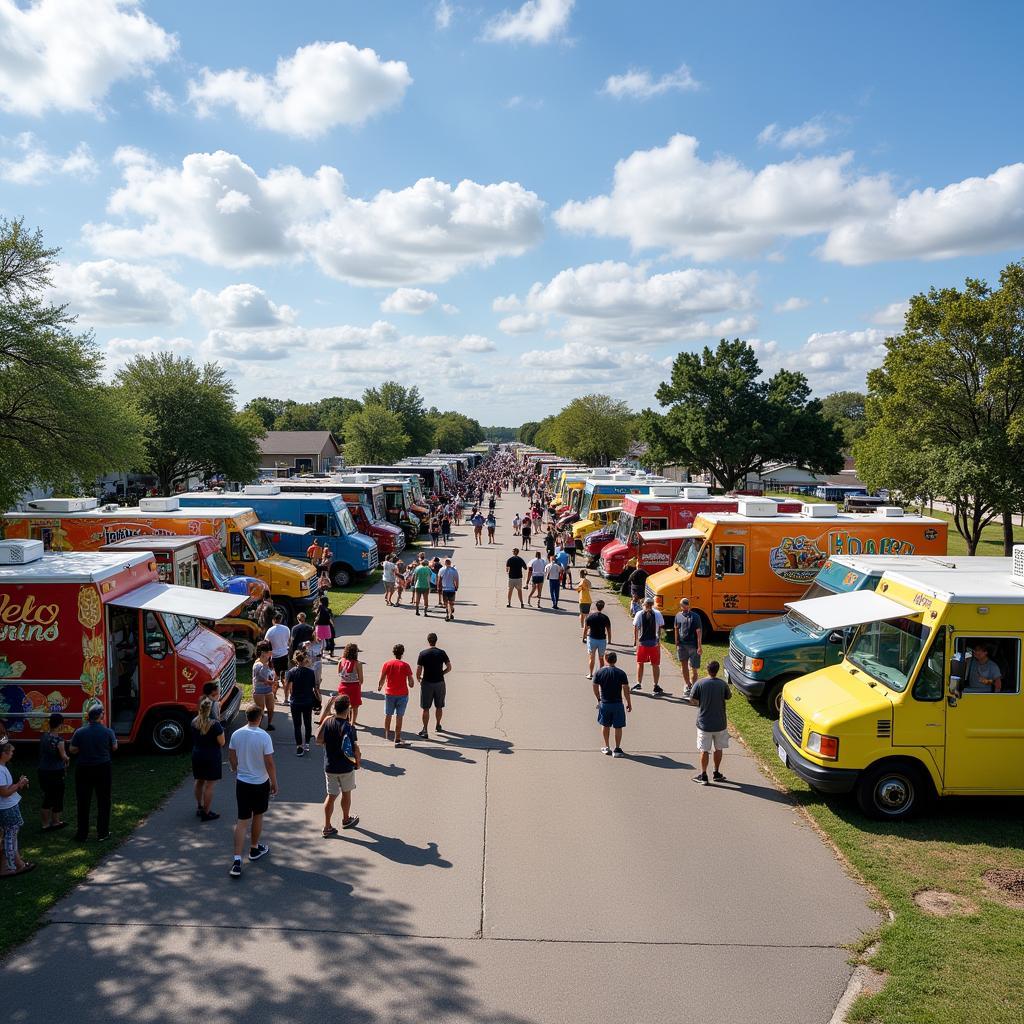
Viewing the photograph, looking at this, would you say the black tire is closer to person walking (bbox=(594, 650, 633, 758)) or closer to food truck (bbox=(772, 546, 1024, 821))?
person walking (bbox=(594, 650, 633, 758))

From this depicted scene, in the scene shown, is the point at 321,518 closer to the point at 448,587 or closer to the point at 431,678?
the point at 448,587

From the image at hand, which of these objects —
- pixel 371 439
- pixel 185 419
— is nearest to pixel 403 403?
pixel 371 439

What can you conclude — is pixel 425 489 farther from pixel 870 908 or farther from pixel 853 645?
pixel 870 908

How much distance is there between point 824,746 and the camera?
8828 mm

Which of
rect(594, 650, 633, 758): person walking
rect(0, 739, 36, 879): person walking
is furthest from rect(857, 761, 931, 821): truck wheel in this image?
rect(0, 739, 36, 879): person walking

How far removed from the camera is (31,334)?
52.3 ft

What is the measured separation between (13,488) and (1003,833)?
18188 millimetres

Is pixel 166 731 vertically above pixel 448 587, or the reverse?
pixel 448 587

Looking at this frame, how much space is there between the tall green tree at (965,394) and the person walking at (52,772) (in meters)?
24.0

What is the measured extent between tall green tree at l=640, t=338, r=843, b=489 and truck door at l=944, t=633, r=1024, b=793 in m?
37.3

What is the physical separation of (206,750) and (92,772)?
1124mm

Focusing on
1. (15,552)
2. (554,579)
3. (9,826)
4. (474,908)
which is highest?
(15,552)

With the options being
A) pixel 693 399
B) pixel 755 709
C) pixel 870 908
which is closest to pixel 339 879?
pixel 870 908

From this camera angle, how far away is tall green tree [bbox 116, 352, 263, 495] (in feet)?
140
